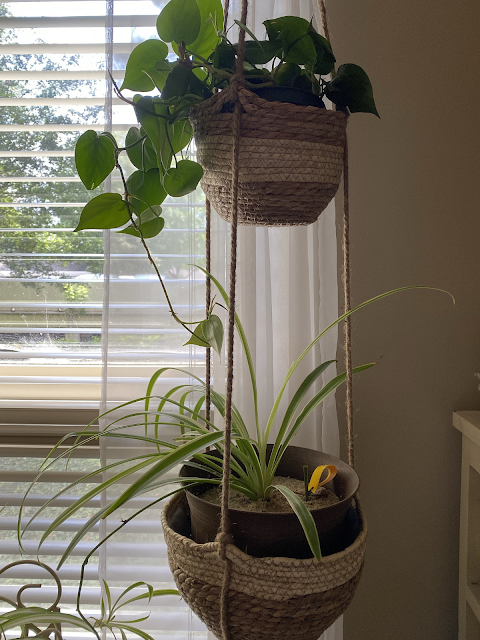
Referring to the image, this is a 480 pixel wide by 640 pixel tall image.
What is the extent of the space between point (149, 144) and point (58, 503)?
1.10 meters

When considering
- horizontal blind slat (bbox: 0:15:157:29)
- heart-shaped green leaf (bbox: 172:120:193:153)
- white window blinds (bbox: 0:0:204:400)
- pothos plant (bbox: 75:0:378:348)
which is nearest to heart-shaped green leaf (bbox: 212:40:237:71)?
pothos plant (bbox: 75:0:378:348)

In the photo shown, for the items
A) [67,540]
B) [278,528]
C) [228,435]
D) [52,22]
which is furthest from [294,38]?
[67,540]

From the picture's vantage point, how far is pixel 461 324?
1.19 metres

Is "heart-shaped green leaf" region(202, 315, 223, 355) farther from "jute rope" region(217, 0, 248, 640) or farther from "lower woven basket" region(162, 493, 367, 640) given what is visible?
"lower woven basket" region(162, 493, 367, 640)

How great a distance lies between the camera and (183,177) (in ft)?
2.29

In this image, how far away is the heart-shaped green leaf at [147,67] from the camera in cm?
69

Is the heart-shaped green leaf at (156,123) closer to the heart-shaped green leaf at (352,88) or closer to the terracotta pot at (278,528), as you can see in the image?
the heart-shaped green leaf at (352,88)

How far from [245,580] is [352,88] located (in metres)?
0.68

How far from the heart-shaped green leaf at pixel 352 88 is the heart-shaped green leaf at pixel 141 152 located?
0.90 feet

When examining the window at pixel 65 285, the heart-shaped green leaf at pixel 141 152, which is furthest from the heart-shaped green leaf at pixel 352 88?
the window at pixel 65 285

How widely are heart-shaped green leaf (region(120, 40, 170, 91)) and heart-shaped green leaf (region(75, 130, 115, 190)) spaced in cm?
8

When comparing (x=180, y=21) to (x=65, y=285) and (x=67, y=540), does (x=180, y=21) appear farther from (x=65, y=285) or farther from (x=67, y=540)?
(x=67, y=540)

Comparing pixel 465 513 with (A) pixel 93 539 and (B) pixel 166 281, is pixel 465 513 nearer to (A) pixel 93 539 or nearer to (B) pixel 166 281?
(B) pixel 166 281

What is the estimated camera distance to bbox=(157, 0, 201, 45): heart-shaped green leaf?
65 cm
